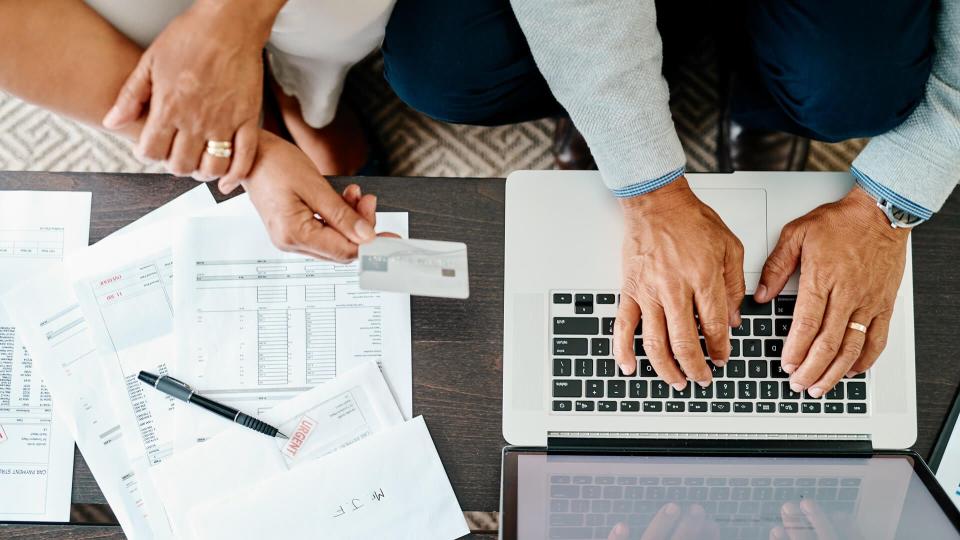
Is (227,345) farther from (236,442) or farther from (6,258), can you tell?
(6,258)

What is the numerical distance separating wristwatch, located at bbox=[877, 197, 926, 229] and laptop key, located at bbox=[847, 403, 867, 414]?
180 mm

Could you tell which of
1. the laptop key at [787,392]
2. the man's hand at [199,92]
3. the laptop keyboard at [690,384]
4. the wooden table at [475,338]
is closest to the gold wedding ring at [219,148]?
the man's hand at [199,92]

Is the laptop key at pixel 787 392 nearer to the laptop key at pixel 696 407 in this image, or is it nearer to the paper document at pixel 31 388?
the laptop key at pixel 696 407

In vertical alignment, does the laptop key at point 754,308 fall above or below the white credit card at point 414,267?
below

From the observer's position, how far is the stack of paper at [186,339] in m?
0.71

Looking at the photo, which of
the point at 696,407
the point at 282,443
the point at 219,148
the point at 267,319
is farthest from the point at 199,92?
the point at 696,407

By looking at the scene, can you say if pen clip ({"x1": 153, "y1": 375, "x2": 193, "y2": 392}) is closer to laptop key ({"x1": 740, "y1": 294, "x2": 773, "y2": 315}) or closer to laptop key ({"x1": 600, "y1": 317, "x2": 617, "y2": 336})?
laptop key ({"x1": 600, "y1": 317, "x2": 617, "y2": 336})

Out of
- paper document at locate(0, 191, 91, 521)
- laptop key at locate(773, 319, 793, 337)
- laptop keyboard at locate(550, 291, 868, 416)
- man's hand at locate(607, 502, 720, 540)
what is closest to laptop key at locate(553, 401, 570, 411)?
laptop keyboard at locate(550, 291, 868, 416)

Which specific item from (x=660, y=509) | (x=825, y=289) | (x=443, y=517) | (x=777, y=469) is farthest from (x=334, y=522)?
(x=825, y=289)

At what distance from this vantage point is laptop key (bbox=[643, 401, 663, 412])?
699 mm

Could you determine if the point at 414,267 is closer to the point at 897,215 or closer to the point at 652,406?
the point at 652,406

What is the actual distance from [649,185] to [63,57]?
22.3 inches

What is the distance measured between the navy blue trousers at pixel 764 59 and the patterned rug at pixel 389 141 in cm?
28

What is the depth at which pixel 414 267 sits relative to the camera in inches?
23.8
